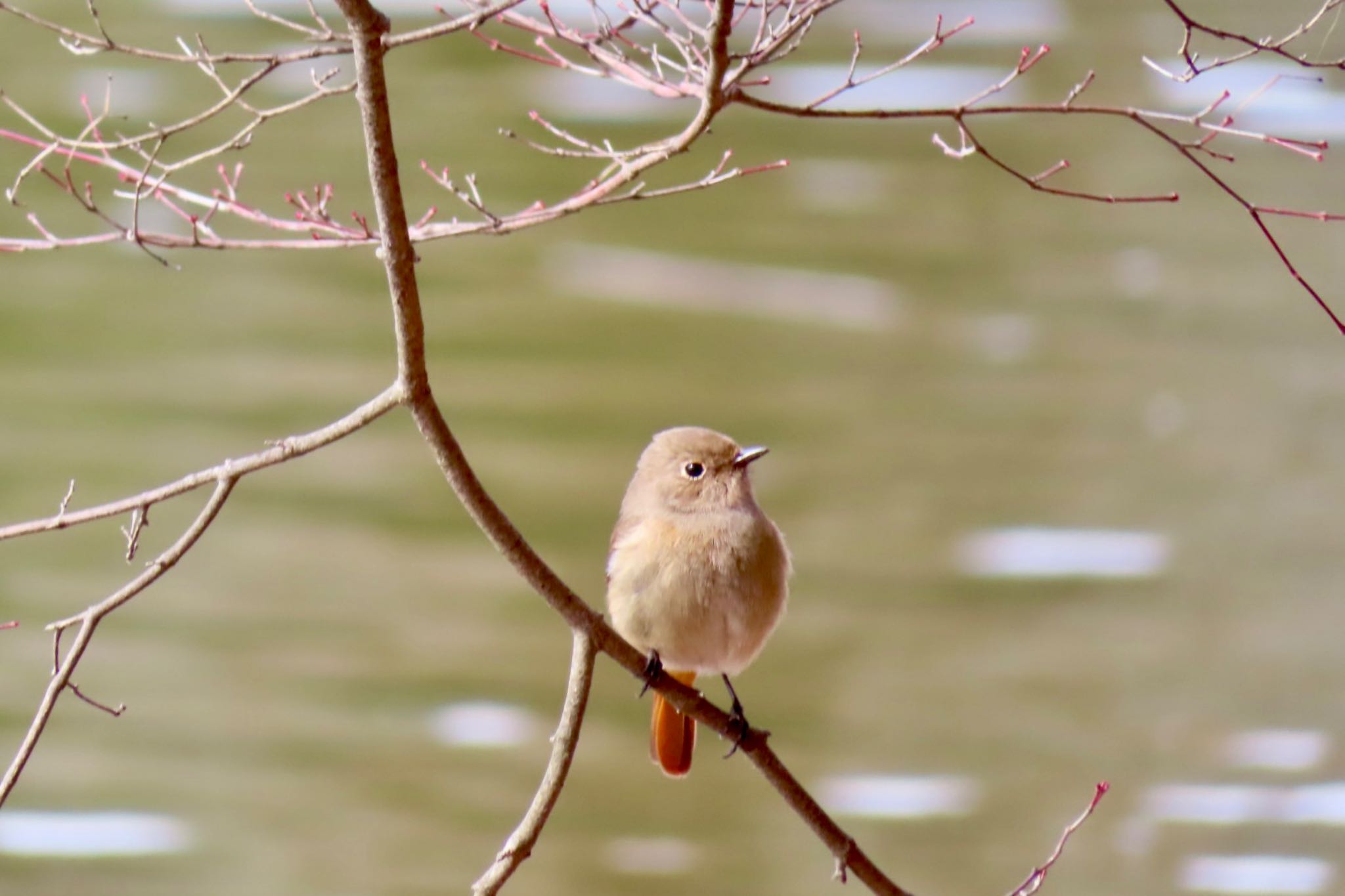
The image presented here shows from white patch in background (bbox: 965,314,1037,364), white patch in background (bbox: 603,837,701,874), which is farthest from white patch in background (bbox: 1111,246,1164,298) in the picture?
white patch in background (bbox: 603,837,701,874)

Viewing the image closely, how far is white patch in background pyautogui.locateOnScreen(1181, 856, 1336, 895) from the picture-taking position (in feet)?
12.5

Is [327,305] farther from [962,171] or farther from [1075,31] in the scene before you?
[1075,31]

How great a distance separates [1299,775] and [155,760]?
297 centimetres

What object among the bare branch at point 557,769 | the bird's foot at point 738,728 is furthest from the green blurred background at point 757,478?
the bare branch at point 557,769

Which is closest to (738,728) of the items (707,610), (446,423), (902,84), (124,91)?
(707,610)

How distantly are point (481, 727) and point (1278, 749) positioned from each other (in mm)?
2054

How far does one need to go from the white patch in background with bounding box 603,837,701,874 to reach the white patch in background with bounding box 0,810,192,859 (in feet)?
3.73

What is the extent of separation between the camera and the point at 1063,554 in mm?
3996

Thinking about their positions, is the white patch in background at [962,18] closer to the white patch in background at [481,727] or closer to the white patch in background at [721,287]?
the white patch in background at [721,287]

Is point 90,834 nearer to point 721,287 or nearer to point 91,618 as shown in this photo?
point 721,287

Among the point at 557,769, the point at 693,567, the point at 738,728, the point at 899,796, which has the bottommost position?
the point at 557,769

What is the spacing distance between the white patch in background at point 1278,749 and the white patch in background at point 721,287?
1.42m

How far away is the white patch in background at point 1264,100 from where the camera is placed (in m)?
3.87

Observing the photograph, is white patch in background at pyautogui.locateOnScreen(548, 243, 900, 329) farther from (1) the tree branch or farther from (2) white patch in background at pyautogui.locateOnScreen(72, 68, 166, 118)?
(1) the tree branch
